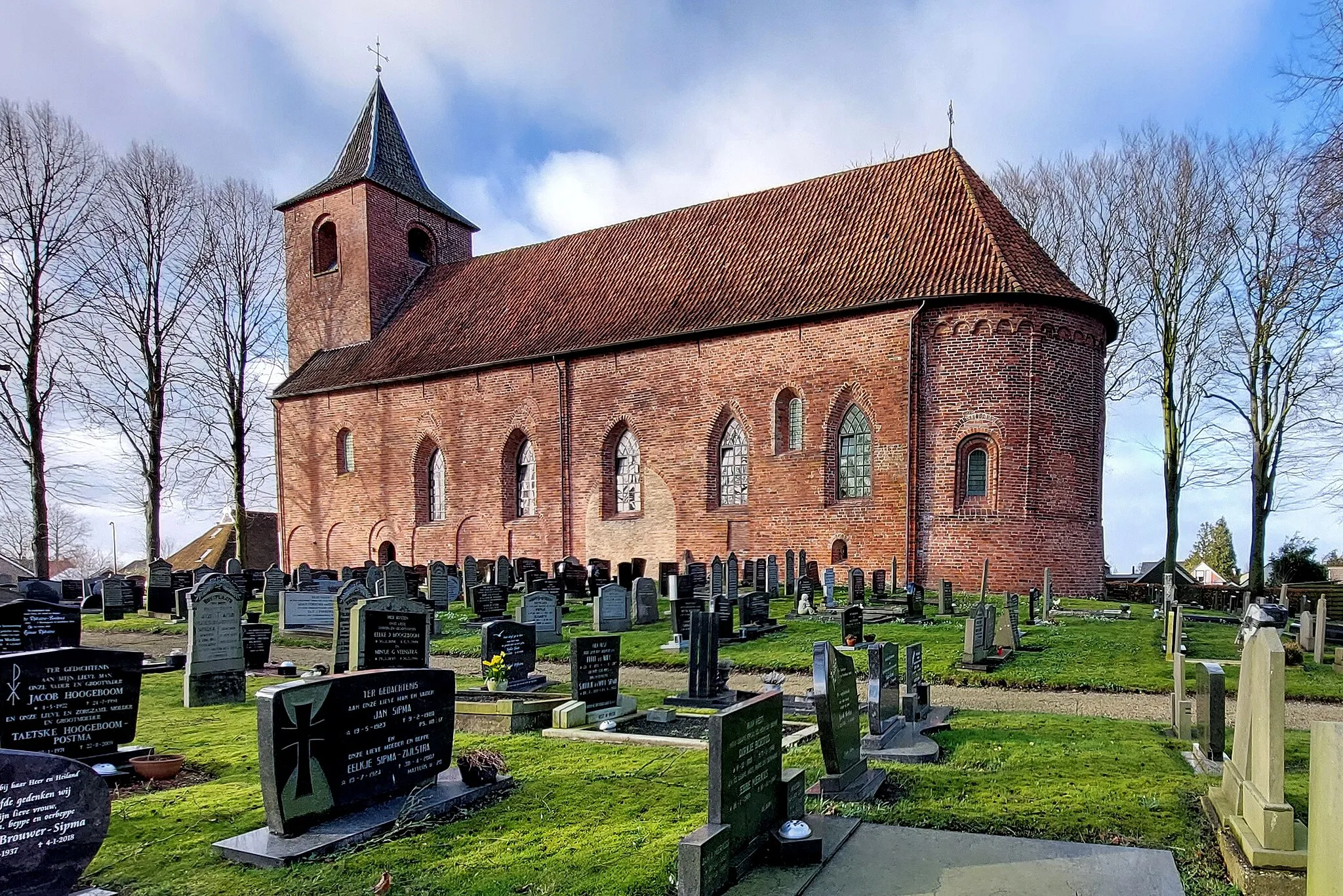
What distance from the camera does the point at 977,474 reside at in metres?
19.1

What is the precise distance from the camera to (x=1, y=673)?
5.55 m

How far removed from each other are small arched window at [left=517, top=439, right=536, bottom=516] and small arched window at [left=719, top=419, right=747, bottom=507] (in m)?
6.72

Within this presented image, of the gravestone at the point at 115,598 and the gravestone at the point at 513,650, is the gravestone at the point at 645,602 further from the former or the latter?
the gravestone at the point at 115,598

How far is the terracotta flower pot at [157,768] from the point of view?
19.4 feet

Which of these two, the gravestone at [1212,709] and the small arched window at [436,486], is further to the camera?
the small arched window at [436,486]

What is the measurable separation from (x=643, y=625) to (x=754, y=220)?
48.2ft

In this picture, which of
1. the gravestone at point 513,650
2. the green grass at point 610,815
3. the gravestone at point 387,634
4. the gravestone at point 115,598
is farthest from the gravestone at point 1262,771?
the gravestone at point 115,598

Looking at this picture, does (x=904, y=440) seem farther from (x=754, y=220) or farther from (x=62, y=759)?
(x=62, y=759)

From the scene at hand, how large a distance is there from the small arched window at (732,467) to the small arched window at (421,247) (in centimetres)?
1696

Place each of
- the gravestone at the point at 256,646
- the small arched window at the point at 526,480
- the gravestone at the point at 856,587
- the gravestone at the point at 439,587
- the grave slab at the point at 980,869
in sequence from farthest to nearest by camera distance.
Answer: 1. the small arched window at the point at 526,480
2. the gravestone at the point at 439,587
3. the gravestone at the point at 856,587
4. the gravestone at the point at 256,646
5. the grave slab at the point at 980,869

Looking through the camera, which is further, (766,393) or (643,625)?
(766,393)

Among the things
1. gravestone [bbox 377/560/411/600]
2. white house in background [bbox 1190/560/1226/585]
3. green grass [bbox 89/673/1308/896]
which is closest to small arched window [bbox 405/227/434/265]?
gravestone [bbox 377/560/411/600]

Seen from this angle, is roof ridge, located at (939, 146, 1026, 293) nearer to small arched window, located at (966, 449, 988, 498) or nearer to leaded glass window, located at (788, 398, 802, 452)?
small arched window, located at (966, 449, 988, 498)

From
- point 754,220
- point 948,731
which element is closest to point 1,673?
point 948,731
